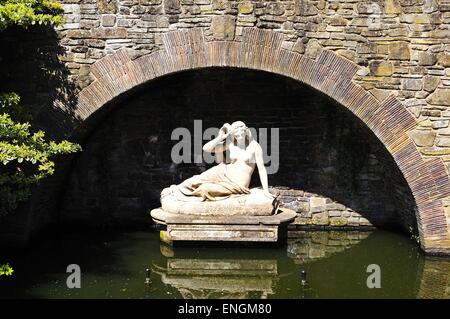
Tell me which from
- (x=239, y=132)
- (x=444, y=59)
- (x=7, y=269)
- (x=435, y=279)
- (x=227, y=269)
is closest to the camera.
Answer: (x=7, y=269)

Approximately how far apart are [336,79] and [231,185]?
Result: 2084 millimetres

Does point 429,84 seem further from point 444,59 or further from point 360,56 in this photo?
point 360,56

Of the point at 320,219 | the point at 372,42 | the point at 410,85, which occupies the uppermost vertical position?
the point at 372,42

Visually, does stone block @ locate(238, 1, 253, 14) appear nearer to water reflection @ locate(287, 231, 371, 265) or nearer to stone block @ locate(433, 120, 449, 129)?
stone block @ locate(433, 120, 449, 129)

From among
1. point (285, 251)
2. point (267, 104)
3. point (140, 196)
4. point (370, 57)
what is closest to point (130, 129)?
point (140, 196)

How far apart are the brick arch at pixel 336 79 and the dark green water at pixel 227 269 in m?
0.83

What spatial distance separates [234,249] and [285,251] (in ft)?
2.37

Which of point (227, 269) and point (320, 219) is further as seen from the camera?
point (320, 219)

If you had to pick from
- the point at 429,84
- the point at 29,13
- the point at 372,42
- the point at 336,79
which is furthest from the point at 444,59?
the point at 29,13

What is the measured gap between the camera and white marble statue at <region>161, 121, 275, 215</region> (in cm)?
892

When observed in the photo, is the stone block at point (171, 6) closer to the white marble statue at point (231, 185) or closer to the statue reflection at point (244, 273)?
the white marble statue at point (231, 185)

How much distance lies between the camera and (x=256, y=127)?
33.7 ft

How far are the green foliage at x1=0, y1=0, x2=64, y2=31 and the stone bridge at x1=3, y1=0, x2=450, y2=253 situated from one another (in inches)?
46.9

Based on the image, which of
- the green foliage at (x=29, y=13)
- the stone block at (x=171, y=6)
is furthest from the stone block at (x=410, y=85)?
the green foliage at (x=29, y=13)
